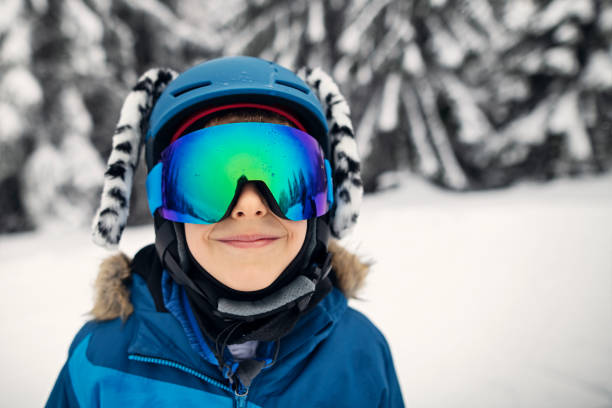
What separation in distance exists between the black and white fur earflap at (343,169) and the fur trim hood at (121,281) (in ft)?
0.46

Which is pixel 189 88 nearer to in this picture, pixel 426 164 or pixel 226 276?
pixel 226 276

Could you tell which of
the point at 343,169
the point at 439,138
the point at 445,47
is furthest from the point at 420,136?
the point at 343,169

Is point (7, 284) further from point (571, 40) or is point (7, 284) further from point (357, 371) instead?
point (571, 40)

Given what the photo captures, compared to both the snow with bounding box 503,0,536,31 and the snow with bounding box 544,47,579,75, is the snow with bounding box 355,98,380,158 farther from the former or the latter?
the snow with bounding box 544,47,579,75

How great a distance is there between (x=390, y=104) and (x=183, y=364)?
6.59 meters

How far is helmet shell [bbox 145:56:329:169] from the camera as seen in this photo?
4.36ft

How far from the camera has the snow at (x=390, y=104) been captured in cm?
693

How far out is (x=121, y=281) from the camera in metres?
1.40

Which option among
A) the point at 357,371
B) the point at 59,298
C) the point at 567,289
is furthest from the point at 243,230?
the point at 567,289

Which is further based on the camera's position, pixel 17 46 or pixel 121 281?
pixel 17 46

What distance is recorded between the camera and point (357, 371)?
4.44ft

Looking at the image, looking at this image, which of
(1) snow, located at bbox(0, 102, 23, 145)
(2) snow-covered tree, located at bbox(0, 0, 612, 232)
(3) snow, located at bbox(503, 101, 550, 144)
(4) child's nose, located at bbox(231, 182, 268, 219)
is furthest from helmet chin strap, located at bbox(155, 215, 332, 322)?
(3) snow, located at bbox(503, 101, 550, 144)

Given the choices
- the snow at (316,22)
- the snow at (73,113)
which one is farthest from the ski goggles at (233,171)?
the snow at (316,22)

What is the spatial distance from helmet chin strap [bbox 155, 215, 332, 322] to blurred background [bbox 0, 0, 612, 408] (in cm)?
193
